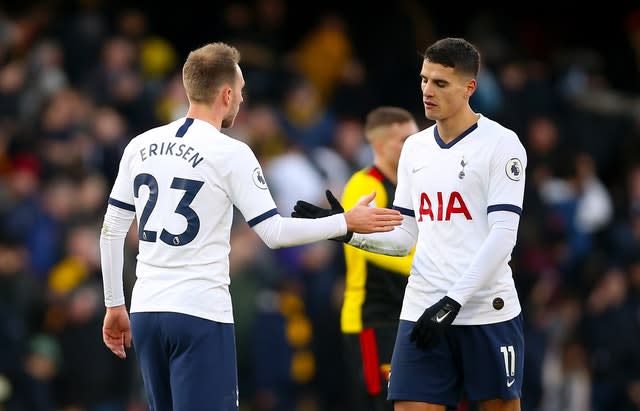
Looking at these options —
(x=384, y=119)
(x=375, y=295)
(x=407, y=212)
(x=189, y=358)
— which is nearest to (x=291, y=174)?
(x=384, y=119)

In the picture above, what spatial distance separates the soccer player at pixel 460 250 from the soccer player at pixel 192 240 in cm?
55

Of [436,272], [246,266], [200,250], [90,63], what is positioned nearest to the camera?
[200,250]

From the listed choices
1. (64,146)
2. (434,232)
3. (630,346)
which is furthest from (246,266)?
(434,232)

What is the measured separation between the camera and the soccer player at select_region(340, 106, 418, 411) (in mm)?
8695

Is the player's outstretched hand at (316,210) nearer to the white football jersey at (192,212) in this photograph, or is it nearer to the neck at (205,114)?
the white football jersey at (192,212)

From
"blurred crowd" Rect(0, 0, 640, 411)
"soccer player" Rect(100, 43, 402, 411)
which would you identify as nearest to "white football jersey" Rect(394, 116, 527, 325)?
"soccer player" Rect(100, 43, 402, 411)

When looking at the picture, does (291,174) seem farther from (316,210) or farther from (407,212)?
(316,210)

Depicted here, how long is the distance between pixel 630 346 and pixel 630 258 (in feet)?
3.99

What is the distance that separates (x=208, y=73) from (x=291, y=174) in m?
7.56

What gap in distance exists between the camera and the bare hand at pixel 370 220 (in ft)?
23.1

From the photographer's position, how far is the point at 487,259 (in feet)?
23.1

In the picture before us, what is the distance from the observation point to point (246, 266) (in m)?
13.4

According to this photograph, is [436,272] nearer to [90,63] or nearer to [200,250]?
[200,250]

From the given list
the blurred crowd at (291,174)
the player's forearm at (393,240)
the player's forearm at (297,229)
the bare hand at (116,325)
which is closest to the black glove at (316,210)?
the player's forearm at (297,229)
